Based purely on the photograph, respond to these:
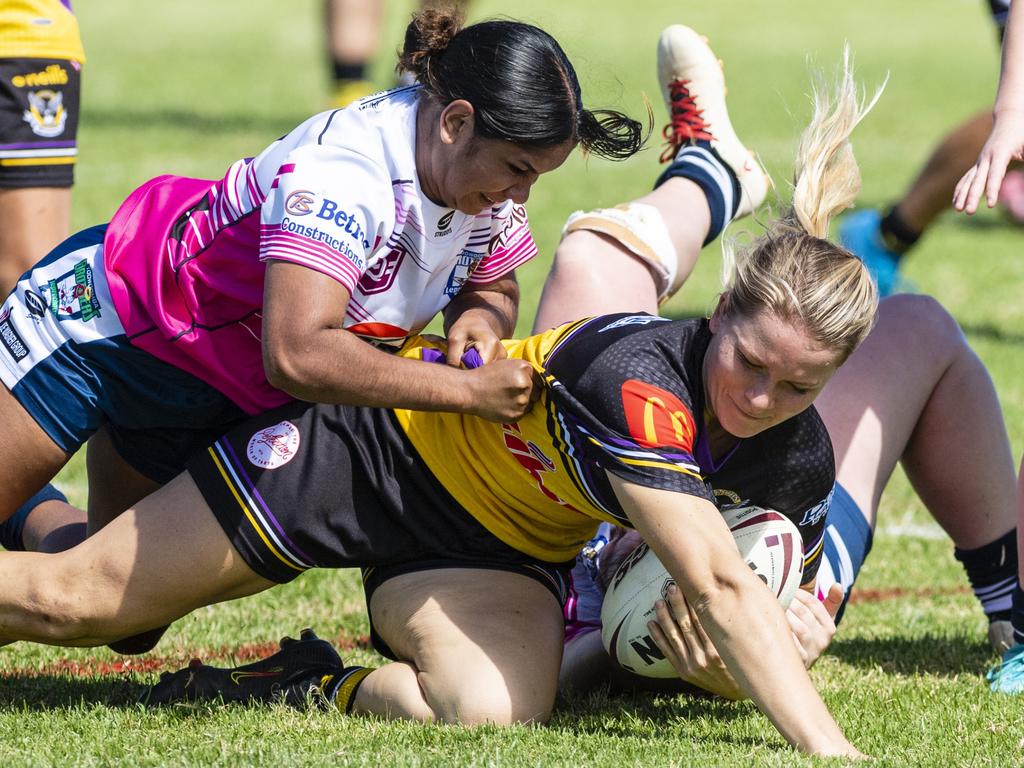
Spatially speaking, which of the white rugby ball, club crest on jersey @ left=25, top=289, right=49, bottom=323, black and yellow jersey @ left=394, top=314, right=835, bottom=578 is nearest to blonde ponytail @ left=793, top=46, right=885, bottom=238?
black and yellow jersey @ left=394, top=314, right=835, bottom=578

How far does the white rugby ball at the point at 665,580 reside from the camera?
3254mm

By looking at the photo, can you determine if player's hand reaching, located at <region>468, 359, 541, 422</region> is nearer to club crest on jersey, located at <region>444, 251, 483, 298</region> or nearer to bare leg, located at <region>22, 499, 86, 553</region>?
club crest on jersey, located at <region>444, 251, 483, 298</region>

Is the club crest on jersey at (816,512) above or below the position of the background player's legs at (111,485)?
above

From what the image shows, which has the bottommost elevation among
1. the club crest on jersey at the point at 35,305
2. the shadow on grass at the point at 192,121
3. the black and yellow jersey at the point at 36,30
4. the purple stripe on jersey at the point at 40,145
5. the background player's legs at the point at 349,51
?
the shadow on grass at the point at 192,121

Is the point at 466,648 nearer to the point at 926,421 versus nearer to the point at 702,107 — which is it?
the point at 926,421

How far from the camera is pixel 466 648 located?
329 centimetres

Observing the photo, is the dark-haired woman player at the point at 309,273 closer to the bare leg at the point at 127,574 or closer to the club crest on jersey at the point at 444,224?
the club crest on jersey at the point at 444,224

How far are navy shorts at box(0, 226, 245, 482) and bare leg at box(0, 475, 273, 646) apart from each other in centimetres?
25

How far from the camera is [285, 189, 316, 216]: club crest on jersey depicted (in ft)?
10.2

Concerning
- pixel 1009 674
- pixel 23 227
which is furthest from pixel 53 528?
pixel 1009 674

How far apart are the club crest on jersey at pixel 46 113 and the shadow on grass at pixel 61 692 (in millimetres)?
1703

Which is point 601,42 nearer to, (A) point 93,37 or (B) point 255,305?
(A) point 93,37

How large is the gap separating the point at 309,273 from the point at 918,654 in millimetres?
1927

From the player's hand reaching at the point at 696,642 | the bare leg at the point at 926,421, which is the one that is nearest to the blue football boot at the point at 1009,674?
the bare leg at the point at 926,421
